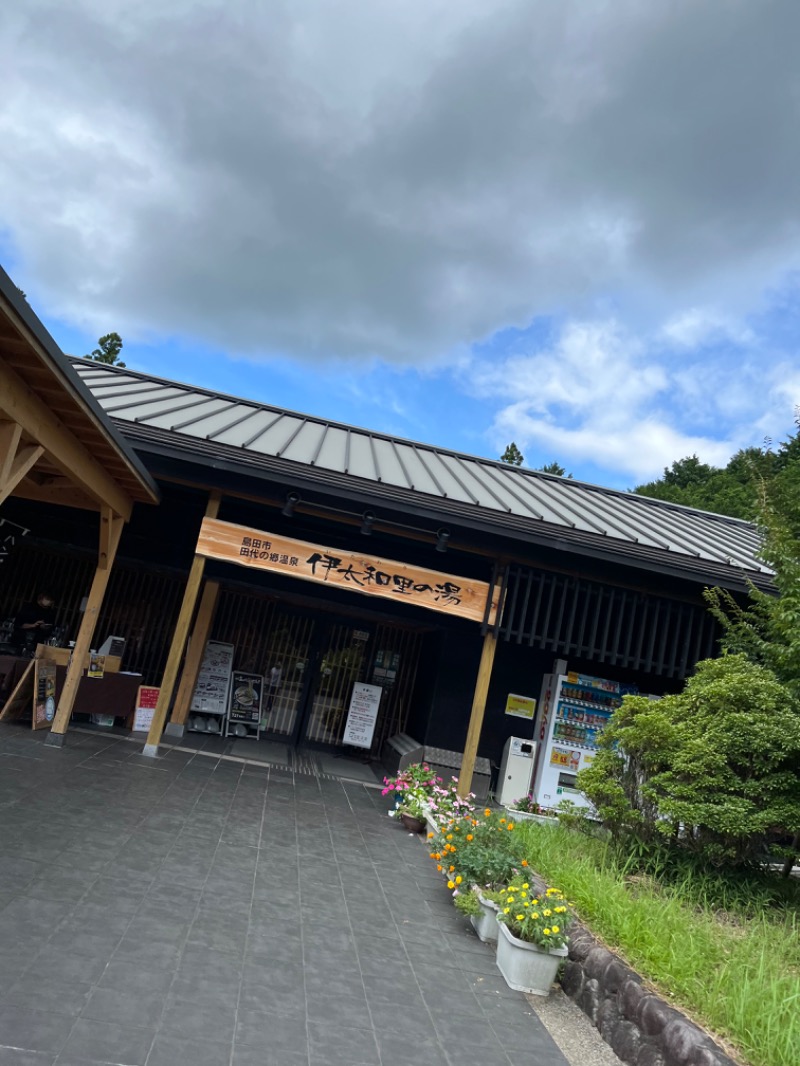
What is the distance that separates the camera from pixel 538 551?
8812 millimetres

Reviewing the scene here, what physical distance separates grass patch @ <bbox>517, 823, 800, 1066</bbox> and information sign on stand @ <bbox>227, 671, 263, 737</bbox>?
5692 mm

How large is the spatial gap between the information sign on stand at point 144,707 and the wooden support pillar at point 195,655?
33 cm

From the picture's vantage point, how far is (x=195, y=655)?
10336 mm

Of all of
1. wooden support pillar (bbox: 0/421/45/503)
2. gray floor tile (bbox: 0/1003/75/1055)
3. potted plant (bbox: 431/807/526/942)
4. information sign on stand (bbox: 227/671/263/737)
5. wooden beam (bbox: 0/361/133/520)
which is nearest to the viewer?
gray floor tile (bbox: 0/1003/75/1055)

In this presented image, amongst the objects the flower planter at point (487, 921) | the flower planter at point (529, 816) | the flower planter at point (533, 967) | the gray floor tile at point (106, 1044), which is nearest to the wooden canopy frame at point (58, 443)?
the gray floor tile at point (106, 1044)

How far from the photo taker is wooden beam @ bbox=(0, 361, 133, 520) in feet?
15.5

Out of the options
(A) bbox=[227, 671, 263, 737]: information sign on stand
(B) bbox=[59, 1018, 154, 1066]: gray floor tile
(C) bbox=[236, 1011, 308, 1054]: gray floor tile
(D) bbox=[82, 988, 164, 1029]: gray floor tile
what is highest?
(A) bbox=[227, 671, 263, 737]: information sign on stand

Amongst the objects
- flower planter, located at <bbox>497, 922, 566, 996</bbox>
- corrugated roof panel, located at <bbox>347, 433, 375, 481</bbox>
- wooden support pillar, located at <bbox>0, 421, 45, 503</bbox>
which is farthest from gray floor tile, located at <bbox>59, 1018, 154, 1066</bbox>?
corrugated roof panel, located at <bbox>347, 433, 375, 481</bbox>

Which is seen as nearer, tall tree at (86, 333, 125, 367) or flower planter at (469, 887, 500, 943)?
flower planter at (469, 887, 500, 943)

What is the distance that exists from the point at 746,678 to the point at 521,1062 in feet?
11.0

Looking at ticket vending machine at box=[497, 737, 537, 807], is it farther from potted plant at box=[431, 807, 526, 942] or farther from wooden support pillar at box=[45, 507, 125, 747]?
wooden support pillar at box=[45, 507, 125, 747]

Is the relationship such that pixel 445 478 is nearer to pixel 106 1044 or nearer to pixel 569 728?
pixel 569 728

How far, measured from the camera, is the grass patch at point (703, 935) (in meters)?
3.32

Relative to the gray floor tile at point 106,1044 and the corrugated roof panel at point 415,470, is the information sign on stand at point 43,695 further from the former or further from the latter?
the gray floor tile at point 106,1044
